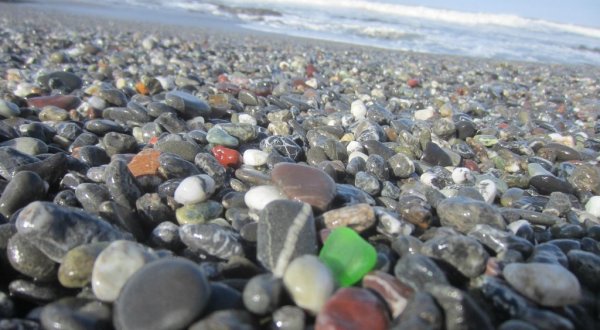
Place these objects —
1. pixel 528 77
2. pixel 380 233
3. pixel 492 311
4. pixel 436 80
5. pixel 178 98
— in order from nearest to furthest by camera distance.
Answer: pixel 492 311, pixel 380 233, pixel 178 98, pixel 436 80, pixel 528 77

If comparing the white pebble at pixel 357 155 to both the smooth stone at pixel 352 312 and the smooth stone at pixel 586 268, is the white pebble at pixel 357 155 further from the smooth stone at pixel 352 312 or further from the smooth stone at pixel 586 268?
the smooth stone at pixel 352 312

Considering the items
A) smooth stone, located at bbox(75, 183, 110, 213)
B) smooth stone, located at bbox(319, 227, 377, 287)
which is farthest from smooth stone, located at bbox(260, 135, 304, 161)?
smooth stone, located at bbox(319, 227, 377, 287)

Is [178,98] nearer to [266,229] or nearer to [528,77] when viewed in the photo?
[266,229]

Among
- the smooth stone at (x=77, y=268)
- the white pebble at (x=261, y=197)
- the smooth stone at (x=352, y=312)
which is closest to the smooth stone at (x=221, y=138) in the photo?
the white pebble at (x=261, y=197)

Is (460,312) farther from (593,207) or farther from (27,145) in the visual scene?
(27,145)

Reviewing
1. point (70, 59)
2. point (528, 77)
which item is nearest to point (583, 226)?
point (70, 59)

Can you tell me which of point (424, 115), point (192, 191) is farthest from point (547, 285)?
point (424, 115)

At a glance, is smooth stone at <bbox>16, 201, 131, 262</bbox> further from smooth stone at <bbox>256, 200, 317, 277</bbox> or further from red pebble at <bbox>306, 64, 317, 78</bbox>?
red pebble at <bbox>306, 64, 317, 78</bbox>
